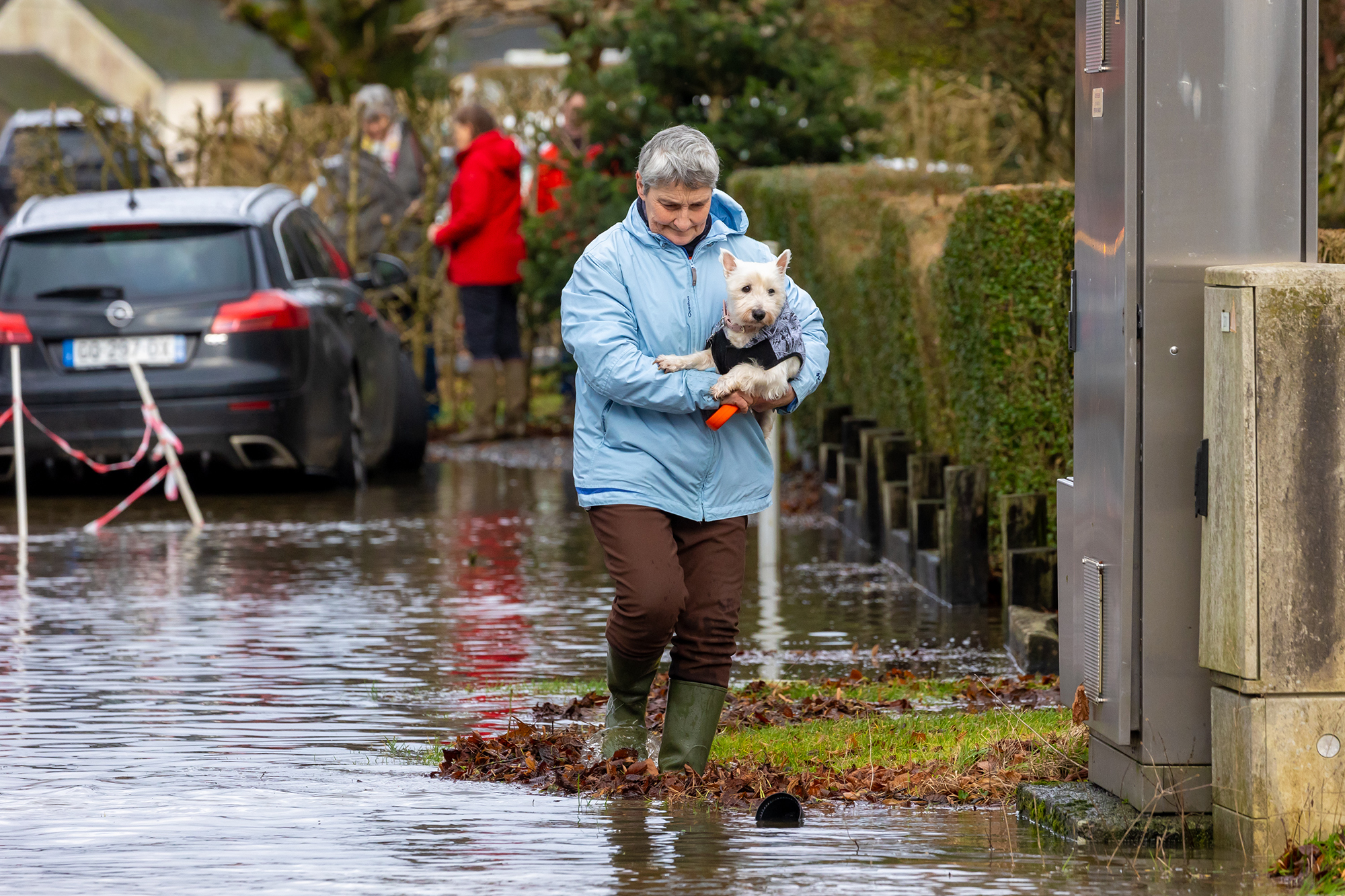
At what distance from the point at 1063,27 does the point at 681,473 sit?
713 centimetres

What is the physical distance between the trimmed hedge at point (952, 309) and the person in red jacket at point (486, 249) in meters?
3.01

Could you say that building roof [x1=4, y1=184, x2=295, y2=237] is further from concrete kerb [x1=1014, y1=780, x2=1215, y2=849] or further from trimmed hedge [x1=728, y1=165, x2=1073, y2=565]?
concrete kerb [x1=1014, y1=780, x2=1215, y2=849]

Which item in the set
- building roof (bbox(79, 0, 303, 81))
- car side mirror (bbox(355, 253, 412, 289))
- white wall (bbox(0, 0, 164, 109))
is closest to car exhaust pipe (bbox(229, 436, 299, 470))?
car side mirror (bbox(355, 253, 412, 289))

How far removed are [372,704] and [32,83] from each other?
58.8m

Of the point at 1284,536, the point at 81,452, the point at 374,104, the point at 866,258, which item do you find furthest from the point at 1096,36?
the point at 374,104

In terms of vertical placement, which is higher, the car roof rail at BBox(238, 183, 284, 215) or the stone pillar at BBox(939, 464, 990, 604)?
the car roof rail at BBox(238, 183, 284, 215)

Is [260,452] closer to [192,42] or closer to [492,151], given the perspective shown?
[492,151]

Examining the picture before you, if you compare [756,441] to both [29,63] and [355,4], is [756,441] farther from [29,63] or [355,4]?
[29,63]

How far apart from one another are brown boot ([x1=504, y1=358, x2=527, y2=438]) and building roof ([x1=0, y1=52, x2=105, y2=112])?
4631cm

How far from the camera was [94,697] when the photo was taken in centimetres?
734

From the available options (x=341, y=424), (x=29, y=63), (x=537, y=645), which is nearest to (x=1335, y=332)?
(x=537, y=645)

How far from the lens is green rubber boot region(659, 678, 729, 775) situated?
600 centimetres

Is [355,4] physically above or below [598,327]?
above

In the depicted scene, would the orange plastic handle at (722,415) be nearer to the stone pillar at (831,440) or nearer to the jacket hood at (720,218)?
the jacket hood at (720,218)
